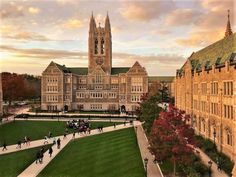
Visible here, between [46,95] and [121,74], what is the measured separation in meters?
22.6

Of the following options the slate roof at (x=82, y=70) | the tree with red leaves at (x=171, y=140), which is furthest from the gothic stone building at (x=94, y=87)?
the tree with red leaves at (x=171, y=140)

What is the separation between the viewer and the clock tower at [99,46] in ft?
347

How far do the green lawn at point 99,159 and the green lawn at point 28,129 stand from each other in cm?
880

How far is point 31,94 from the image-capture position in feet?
394

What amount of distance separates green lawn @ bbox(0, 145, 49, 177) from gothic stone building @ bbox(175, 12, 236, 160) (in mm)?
20006

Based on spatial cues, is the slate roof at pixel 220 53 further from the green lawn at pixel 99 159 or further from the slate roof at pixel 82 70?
the slate roof at pixel 82 70

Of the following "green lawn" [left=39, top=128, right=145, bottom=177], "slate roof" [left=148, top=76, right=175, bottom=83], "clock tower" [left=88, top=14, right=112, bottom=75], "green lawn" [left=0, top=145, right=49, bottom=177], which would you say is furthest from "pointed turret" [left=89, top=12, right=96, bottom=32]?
"slate roof" [left=148, top=76, right=175, bottom=83]

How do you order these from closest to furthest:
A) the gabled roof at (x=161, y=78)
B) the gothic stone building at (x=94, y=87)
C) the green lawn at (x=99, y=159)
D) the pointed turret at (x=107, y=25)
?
the green lawn at (x=99, y=159) → the gothic stone building at (x=94, y=87) → the pointed turret at (x=107, y=25) → the gabled roof at (x=161, y=78)

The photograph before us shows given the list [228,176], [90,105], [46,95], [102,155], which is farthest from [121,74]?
[228,176]

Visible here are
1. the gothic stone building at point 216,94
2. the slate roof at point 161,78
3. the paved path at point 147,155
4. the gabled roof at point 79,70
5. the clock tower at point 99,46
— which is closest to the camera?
the paved path at point 147,155

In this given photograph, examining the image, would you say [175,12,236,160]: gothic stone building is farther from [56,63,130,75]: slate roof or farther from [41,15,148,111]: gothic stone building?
[56,63,130,75]: slate roof

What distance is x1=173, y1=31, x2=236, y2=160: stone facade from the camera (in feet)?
109

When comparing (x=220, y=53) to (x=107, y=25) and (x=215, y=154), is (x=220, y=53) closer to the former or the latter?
(x=215, y=154)

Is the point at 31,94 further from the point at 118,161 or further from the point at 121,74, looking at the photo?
the point at 118,161
